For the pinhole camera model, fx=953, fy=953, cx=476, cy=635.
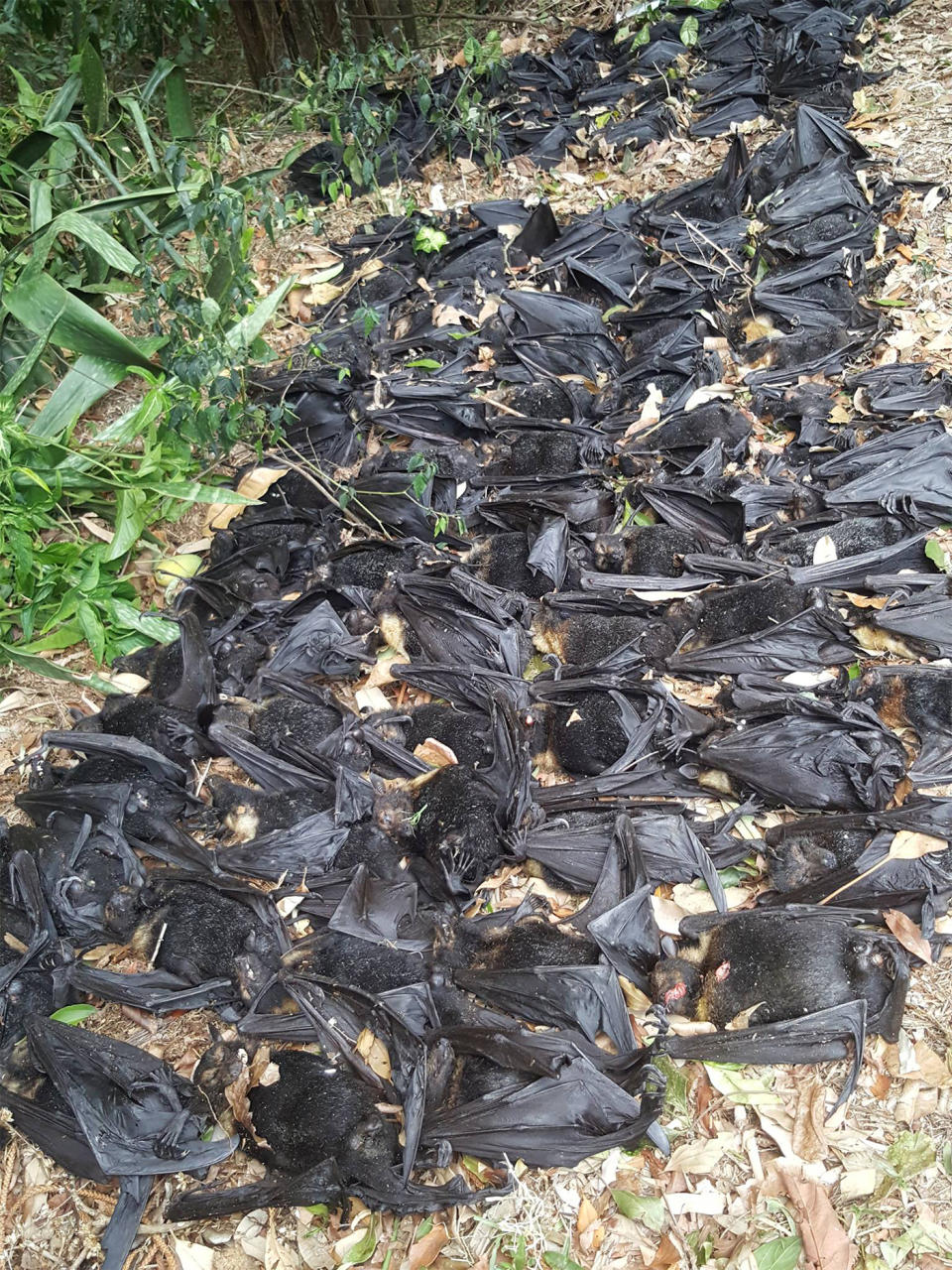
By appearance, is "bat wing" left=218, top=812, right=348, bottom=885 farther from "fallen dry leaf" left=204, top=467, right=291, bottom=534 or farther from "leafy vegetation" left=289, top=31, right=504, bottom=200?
"leafy vegetation" left=289, top=31, right=504, bottom=200

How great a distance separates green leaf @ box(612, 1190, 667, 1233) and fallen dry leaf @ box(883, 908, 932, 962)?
3.19ft

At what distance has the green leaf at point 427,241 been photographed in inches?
223

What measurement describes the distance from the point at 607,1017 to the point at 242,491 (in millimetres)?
2912

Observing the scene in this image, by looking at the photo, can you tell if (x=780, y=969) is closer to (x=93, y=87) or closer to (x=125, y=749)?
(x=125, y=749)

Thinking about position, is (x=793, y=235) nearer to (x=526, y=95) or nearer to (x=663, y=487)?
(x=663, y=487)

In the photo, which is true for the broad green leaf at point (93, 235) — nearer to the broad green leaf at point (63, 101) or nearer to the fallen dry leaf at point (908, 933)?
the broad green leaf at point (63, 101)

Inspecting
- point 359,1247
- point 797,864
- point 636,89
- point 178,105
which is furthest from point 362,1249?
point 636,89

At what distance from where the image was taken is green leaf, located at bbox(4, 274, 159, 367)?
13.9ft

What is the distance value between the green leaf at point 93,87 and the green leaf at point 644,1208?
5473 millimetres

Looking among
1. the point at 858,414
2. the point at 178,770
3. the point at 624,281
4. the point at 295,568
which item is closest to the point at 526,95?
the point at 624,281

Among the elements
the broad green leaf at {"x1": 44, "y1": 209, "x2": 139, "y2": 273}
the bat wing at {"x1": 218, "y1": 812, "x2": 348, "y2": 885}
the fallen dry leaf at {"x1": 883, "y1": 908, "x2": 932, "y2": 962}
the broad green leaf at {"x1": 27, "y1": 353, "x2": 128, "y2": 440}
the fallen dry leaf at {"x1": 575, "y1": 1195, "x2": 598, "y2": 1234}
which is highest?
the broad green leaf at {"x1": 44, "y1": 209, "x2": 139, "y2": 273}

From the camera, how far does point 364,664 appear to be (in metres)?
3.93

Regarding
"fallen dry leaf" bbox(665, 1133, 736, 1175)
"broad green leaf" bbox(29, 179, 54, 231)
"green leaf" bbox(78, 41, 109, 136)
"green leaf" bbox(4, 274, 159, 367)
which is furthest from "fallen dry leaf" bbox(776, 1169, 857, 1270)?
"green leaf" bbox(78, 41, 109, 136)

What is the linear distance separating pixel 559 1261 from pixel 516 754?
146 centimetres
